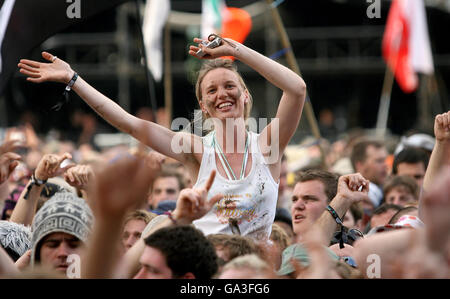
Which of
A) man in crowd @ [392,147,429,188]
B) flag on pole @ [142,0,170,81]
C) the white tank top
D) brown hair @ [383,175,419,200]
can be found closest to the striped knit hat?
the white tank top

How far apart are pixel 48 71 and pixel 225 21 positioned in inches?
212

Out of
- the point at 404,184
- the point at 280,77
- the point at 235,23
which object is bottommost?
the point at 280,77

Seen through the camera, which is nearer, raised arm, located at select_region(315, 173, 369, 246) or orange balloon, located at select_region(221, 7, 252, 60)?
raised arm, located at select_region(315, 173, 369, 246)

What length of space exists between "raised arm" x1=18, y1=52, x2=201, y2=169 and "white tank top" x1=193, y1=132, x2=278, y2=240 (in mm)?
214

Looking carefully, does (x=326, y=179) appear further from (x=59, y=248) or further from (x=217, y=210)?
(x=59, y=248)

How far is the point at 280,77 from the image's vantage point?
354cm

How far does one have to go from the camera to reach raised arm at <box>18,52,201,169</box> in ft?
11.7

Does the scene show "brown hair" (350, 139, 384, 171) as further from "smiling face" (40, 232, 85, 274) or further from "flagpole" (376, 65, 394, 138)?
"flagpole" (376, 65, 394, 138)

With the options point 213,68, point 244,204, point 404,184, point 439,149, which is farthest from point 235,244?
point 404,184

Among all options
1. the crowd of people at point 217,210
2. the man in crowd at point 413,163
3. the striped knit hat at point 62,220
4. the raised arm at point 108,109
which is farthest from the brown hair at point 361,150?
the striped knit hat at point 62,220

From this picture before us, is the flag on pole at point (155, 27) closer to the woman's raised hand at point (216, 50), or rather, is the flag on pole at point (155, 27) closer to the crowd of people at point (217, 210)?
the crowd of people at point (217, 210)

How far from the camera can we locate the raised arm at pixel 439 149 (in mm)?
3650

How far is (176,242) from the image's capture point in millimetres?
2762

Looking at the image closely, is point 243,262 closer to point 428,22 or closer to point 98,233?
point 98,233
